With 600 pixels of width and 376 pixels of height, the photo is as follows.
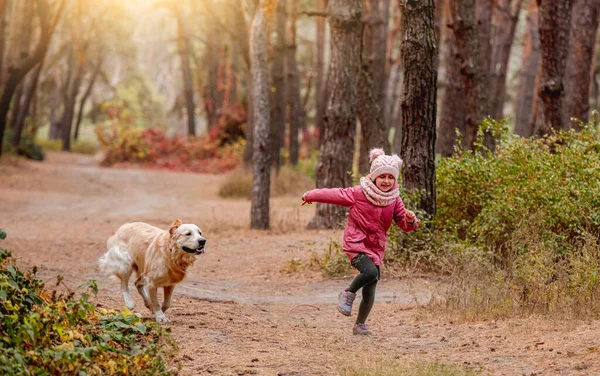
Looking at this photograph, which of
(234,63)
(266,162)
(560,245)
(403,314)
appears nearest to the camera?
(403,314)

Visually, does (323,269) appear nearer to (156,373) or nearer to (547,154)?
(547,154)

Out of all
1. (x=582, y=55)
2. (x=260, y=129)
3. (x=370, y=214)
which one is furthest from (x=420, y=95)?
(x=582, y=55)

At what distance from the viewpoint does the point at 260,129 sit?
55.9ft

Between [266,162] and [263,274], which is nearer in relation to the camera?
[263,274]

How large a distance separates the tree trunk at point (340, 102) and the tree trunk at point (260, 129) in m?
1.14

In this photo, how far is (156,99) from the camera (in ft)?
243

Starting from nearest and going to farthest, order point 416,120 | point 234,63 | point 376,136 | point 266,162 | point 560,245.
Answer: point 560,245 < point 416,120 < point 266,162 < point 376,136 < point 234,63

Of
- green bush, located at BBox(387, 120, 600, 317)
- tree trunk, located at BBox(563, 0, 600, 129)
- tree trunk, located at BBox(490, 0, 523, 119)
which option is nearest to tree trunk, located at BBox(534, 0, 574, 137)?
green bush, located at BBox(387, 120, 600, 317)

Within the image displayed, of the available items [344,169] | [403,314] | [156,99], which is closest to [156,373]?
[403,314]

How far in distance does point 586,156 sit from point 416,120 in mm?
2207

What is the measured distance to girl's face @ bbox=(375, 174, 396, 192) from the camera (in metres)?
8.23

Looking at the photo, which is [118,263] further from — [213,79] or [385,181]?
[213,79]

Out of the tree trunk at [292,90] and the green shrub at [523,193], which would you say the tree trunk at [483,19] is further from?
the green shrub at [523,193]

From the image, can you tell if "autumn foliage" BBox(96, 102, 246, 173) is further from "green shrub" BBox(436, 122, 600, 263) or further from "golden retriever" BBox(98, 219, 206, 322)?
"golden retriever" BBox(98, 219, 206, 322)
